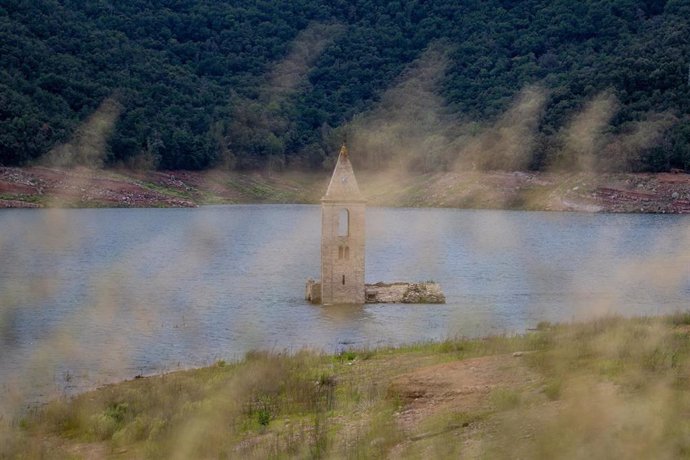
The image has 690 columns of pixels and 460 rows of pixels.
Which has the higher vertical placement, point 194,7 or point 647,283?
point 194,7

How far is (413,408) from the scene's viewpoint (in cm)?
1384

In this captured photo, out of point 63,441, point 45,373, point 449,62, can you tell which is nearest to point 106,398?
point 63,441

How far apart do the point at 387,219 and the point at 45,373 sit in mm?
64539

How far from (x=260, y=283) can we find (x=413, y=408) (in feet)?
91.7

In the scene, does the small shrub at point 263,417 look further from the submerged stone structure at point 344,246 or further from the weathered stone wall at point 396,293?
the weathered stone wall at point 396,293

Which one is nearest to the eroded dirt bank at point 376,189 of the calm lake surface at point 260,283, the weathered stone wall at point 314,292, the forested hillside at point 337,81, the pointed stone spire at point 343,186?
the forested hillside at point 337,81

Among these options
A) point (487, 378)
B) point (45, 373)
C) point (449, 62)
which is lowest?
point (45, 373)

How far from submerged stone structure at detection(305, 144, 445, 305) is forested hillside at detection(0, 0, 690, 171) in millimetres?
54324

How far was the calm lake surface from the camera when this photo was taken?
25688mm

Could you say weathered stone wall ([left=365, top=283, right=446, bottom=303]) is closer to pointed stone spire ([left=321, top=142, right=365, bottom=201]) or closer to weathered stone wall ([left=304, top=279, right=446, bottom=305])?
weathered stone wall ([left=304, top=279, right=446, bottom=305])

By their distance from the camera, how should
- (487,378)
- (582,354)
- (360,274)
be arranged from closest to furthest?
(487,378) → (582,354) → (360,274)

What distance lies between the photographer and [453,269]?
4794 centimetres

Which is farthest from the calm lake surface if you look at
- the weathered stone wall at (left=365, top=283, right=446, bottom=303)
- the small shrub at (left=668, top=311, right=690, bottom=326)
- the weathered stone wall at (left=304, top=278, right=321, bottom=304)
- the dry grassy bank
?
the small shrub at (left=668, top=311, right=690, bottom=326)

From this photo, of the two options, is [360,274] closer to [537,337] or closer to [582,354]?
[537,337]
